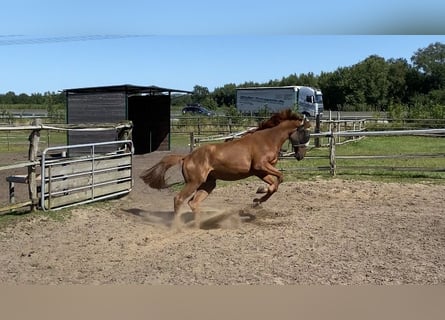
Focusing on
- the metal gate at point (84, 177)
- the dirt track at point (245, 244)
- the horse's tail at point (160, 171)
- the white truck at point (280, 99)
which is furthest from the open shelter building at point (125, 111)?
the white truck at point (280, 99)

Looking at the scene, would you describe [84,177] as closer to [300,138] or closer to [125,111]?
[300,138]

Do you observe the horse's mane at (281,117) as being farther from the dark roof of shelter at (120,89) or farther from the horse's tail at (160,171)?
the dark roof of shelter at (120,89)

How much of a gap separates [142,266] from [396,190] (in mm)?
4833

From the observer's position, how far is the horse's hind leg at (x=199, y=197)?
5.20 m

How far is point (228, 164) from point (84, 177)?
2.22 m

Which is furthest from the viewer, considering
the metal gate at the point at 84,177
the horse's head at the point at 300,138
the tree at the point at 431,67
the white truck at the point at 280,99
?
the tree at the point at 431,67

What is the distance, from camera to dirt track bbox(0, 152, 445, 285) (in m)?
3.22

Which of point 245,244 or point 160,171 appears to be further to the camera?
point 160,171

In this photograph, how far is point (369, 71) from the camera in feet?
132

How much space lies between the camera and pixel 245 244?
163 inches

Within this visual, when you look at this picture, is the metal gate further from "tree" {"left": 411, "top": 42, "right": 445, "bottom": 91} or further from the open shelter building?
"tree" {"left": 411, "top": 42, "right": 445, "bottom": 91}

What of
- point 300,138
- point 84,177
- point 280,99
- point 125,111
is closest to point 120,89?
point 125,111

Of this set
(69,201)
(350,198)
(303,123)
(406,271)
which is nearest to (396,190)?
(350,198)

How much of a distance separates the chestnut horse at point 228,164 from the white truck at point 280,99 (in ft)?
89.2
